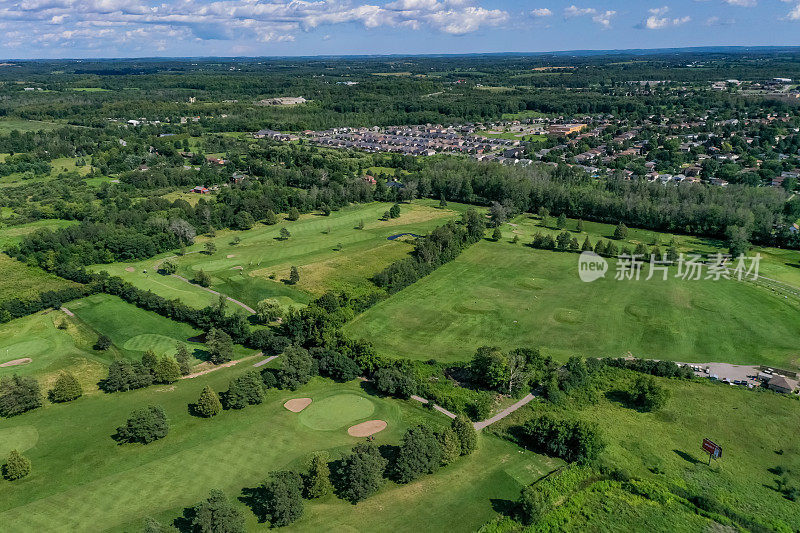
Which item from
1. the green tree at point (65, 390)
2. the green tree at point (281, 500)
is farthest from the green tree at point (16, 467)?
the green tree at point (281, 500)

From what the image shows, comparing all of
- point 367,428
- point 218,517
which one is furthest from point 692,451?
point 218,517

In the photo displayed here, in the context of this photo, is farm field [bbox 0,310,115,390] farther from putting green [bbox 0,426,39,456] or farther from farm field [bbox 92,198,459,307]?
farm field [bbox 92,198,459,307]

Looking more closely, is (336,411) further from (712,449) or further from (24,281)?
(24,281)

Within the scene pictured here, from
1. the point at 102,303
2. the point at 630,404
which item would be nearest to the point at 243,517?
the point at 630,404

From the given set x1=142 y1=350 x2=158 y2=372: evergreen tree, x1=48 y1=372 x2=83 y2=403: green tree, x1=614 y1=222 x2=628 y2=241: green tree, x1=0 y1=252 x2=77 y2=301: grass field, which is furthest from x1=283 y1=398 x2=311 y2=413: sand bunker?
x1=614 y1=222 x2=628 y2=241: green tree

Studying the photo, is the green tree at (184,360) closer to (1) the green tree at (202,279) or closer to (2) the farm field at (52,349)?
(2) the farm field at (52,349)

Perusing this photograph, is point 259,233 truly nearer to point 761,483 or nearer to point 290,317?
point 290,317

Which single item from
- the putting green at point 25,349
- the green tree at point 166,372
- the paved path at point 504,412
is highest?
the green tree at point 166,372
